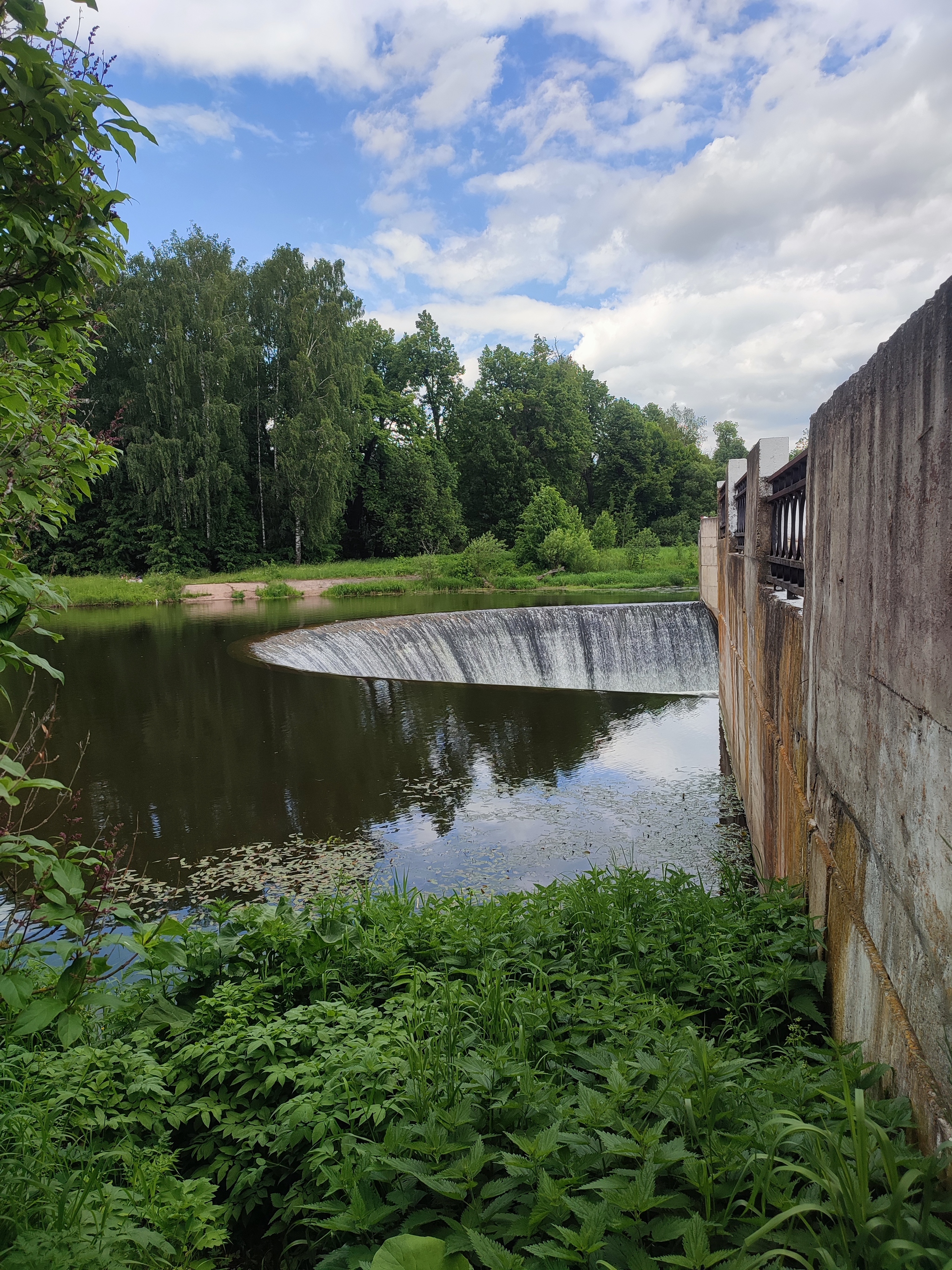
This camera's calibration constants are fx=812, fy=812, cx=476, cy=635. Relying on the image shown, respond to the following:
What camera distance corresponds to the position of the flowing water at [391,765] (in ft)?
20.8

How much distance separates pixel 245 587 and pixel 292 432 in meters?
8.29

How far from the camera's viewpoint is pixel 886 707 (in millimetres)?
2121

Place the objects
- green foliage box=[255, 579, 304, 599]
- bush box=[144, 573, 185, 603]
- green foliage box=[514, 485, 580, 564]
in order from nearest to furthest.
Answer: bush box=[144, 573, 185, 603], green foliage box=[255, 579, 304, 599], green foliage box=[514, 485, 580, 564]

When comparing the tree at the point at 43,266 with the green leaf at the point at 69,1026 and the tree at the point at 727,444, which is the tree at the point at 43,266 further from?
the tree at the point at 727,444

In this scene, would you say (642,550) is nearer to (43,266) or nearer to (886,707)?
(886,707)

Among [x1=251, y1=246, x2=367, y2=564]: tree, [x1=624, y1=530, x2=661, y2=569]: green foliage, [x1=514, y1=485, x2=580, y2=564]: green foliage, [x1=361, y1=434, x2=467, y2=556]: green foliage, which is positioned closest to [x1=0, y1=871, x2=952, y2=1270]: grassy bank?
[x1=624, y1=530, x2=661, y2=569]: green foliage

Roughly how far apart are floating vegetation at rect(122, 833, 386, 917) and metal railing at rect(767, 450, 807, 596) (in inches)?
127

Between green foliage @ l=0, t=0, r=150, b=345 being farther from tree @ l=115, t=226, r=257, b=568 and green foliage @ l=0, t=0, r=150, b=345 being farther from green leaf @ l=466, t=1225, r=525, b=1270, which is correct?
tree @ l=115, t=226, r=257, b=568

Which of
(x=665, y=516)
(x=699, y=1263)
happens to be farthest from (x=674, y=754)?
(x=665, y=516)

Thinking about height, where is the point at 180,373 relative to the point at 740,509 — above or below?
above

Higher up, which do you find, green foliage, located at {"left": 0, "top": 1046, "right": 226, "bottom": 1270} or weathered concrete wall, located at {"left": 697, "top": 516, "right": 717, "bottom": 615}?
weathered concrete wall, located at {"left": 697, "top": 516, "right": 717, "bottom": 615}

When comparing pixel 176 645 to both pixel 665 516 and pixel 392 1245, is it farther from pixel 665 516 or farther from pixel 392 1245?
pixel 665 516

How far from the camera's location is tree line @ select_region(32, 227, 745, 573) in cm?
3094

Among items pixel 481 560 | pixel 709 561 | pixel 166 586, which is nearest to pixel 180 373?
pixel 166 586
